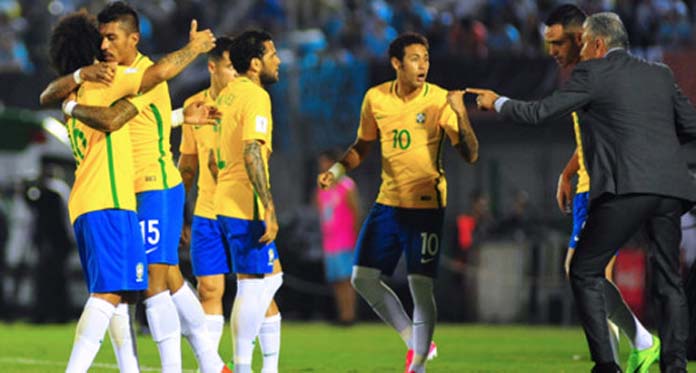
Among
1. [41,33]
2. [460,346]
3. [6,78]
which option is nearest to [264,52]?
[460,346]

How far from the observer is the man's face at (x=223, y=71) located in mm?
10727

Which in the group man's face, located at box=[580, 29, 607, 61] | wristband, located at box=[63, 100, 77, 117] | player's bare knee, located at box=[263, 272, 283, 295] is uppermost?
man's face, located at box=[580, 29, 607, 61]

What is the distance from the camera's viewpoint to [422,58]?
1070 centimetres

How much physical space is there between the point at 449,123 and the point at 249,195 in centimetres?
178

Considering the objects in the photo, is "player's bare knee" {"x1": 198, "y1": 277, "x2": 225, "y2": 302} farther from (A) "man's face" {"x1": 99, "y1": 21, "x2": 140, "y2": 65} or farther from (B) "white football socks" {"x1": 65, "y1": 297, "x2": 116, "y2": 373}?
(A) "man's face" {"x1": 99, "y1": 21, "x2": 140, "y2": 65}

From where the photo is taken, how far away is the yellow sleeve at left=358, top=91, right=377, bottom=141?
10992 mm

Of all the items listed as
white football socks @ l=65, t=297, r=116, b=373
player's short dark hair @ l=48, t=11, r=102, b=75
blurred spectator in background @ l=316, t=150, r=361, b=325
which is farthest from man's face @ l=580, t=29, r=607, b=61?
blurred spectator in background @ l=316, t=150, r=361, b=325

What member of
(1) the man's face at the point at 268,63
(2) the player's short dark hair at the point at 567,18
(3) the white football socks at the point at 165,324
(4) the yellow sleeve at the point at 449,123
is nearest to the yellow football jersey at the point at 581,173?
(2) the player's short dark hair at the point at 567,18

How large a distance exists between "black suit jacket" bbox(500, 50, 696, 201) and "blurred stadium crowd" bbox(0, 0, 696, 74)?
955cm

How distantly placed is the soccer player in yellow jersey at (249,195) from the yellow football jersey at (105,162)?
0.91m

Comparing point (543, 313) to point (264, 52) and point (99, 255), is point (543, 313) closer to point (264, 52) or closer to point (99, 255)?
point (264, 52)

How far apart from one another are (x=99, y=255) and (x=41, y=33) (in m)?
18.6

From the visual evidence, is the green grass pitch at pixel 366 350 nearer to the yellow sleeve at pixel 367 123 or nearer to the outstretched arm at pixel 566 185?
the outstretched arm at pixel 566 185

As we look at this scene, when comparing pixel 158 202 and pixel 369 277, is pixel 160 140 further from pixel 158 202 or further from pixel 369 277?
pixel 369 277
